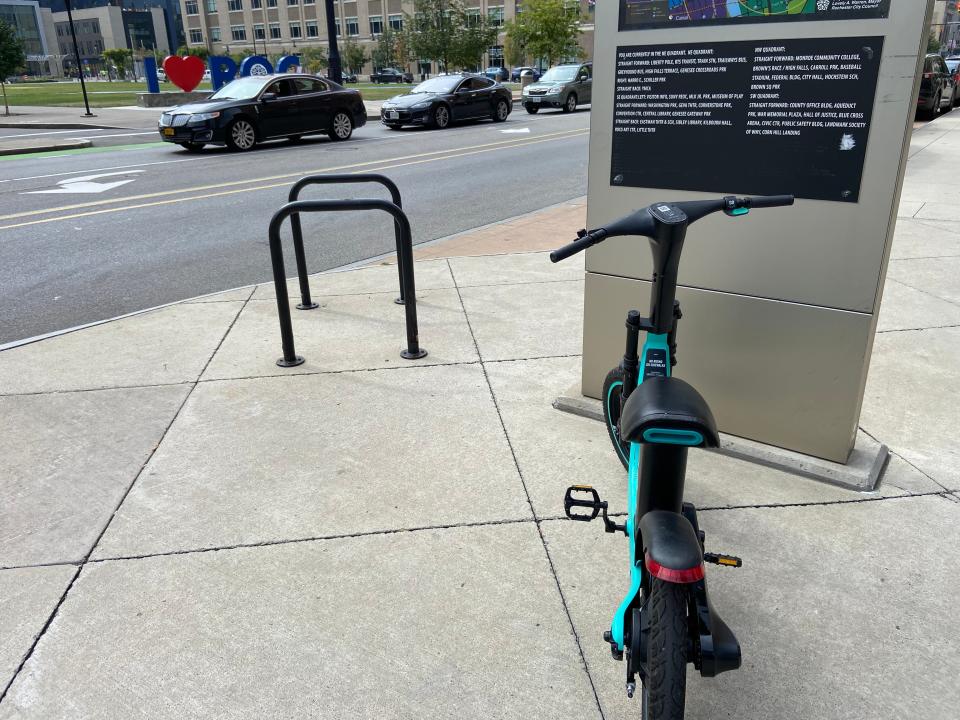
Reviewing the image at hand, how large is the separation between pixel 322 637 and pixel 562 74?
1157 inches

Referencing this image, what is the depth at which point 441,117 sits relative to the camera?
73.4 feet

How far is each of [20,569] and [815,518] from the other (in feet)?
10.2

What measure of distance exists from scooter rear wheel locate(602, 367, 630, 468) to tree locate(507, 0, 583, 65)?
199 ft

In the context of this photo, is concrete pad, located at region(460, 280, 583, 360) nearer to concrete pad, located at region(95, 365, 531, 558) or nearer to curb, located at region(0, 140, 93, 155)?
concrete pad, located at region(95, 365, 531, 558)

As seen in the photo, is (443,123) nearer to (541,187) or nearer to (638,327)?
(541,187)

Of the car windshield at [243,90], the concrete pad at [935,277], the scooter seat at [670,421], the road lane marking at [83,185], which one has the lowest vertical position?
the road lane marking at [83,185]

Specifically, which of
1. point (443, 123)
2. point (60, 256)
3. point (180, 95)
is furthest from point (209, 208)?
point (180, 95)

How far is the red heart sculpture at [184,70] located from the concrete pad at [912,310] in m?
28.0

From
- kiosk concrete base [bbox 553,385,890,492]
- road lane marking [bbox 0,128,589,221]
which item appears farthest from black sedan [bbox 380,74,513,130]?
kiosk concrete base [bbox 553,385,890,492]

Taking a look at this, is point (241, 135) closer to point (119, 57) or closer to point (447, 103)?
point (447, 103)

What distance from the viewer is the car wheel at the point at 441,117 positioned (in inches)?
871

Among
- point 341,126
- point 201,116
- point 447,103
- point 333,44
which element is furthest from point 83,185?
point 333,44

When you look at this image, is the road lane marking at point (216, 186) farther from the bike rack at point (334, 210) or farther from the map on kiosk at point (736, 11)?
the map on kiosk at point (736, 11)

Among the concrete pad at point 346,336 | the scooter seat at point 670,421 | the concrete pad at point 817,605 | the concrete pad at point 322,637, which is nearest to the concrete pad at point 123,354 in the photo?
the concrete pad at point 346,336
